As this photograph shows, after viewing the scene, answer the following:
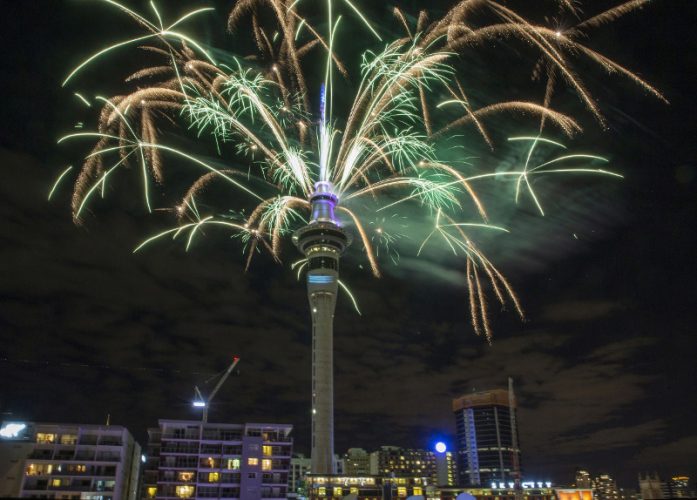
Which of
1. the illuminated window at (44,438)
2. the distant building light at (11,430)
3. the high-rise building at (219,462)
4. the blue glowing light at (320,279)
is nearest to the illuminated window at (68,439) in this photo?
the illuminated window at (44,438)

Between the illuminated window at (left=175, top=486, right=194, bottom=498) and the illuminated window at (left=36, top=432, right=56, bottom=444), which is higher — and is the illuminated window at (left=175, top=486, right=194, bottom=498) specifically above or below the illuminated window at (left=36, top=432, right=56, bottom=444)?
below

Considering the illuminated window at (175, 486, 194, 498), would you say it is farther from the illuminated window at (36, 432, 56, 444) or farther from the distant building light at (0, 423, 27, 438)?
the distant building light at (0, 423, 27, 438)

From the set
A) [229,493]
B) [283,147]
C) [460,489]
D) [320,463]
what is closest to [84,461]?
[229,493]

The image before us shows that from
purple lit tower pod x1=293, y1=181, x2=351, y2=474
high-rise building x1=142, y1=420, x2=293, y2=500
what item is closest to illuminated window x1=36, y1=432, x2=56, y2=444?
high-rise building x1=142, y1=420, x2=293, y2=500

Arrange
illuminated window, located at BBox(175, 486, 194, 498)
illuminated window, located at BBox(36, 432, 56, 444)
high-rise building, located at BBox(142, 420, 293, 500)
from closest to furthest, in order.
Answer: illuminated window, located at BBox(36, 432, 56, 444) → illuminated window, located at BBox(175, 486, 194, 498) → high-rise building, located at BBox(142, 420, 293, 500)

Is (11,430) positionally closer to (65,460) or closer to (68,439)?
(68,439)

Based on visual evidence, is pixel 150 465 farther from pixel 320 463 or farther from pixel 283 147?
pixel 283 147

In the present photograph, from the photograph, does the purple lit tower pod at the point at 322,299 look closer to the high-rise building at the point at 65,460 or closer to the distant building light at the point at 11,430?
the high-rise building at the point at 65,460
